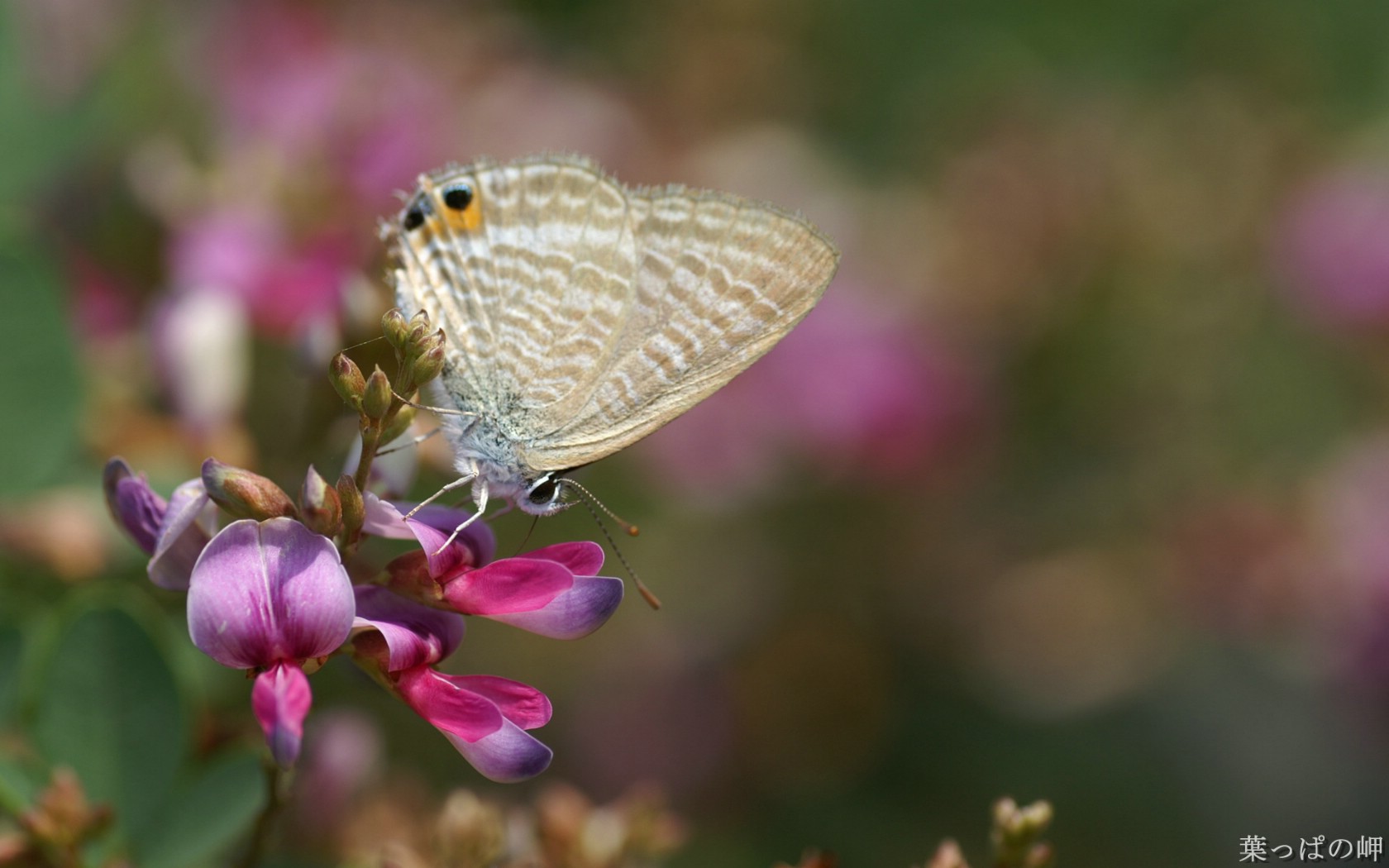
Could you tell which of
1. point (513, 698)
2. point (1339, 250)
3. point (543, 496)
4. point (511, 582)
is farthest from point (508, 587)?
point (1339, 250)

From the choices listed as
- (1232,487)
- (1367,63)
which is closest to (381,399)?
(1232,487)

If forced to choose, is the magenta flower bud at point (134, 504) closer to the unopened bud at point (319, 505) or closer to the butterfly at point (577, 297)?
the unopened bud at point (319, 505)

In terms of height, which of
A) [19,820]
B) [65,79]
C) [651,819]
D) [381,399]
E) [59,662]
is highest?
[65,79]

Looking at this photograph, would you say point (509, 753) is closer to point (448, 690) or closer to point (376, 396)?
A: point (448, 690)

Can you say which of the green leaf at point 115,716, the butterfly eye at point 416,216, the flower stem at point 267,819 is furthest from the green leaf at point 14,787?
the butterfly eye at point 416,216

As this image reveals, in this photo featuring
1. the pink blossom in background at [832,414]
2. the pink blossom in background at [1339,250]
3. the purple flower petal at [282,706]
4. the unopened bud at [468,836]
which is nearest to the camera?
the purple flower petal at [282,706]

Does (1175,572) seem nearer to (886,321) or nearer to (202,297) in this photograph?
(886,321)

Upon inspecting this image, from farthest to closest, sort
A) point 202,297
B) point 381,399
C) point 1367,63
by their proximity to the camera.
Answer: point 1367,63 → point 202,297 → point 381,399
